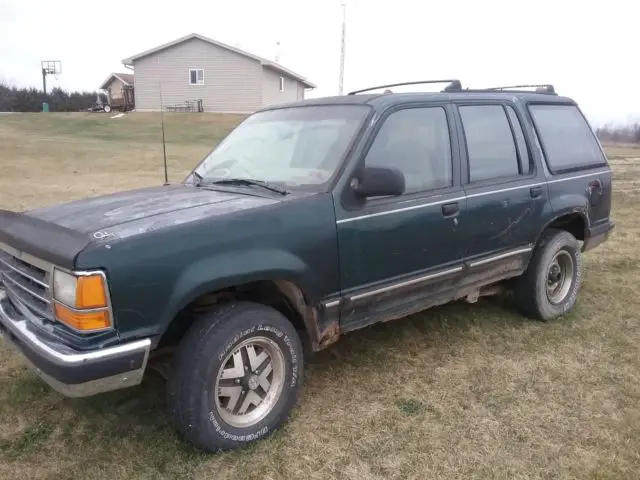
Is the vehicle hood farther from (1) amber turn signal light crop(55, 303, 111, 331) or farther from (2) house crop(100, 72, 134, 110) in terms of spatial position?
(2) house crop(100, 72, 134, 110)

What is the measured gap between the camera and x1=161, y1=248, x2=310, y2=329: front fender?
270 cm

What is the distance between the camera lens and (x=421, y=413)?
3.43m

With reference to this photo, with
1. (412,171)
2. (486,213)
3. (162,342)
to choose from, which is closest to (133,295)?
(162,342)

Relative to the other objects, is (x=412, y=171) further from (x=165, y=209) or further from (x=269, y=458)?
(x=269, y=458)

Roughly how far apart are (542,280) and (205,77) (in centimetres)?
3389

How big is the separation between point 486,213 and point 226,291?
2.02 m

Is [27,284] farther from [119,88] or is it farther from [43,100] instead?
[43,100]

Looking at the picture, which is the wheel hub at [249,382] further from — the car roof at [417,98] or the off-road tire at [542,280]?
Answer: the off-road tire at [542,280]

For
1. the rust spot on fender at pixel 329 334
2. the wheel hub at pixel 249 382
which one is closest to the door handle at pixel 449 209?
the rust spot on fender at pixel 329 334

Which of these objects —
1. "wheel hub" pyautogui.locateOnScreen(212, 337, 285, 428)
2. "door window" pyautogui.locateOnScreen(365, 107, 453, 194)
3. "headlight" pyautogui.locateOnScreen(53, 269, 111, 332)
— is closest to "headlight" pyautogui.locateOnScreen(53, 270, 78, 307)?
"headlight" pyautogui.locateOnScreen(53, 269, 111, 332)

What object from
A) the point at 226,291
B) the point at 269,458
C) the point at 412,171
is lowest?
the point at 269,458

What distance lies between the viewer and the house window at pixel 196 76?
117 ft

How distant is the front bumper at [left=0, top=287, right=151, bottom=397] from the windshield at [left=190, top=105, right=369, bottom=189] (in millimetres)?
1387

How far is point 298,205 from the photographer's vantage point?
314 centimetres
